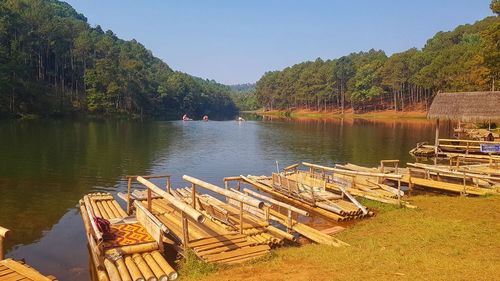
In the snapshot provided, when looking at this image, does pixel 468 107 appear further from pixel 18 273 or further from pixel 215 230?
pixel 18 273

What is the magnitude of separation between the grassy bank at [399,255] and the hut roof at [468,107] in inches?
1003

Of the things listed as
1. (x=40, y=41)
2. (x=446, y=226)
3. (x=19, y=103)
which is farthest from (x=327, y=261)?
(x=40, y=41)

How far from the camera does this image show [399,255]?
11125 millimetres

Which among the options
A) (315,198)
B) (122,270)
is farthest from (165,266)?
(315,198)

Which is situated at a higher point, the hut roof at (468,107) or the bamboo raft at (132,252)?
the hut roof at (468,107)

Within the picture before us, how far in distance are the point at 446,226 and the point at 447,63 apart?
341 ft

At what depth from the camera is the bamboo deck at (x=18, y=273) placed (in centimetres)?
1003

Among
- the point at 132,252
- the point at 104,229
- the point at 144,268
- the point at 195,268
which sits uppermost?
the point at 104,229

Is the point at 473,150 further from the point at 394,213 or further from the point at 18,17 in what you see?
the point at 18,17

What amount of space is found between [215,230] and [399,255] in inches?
242

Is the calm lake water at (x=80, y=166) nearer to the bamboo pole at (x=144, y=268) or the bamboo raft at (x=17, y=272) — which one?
the bamboo raft at (x=17, y=272)

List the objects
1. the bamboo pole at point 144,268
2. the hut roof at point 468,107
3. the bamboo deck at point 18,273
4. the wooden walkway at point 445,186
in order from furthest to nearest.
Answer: the hut roof at point 468,107 → the wooden walkway at point 445,186 → the bamboo pole at point 144,268 → the bamboo deck at point 18,273

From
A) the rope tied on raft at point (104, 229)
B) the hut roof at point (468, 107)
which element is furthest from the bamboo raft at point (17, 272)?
the hut roof at point (468, 107)

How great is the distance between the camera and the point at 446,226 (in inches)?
561
